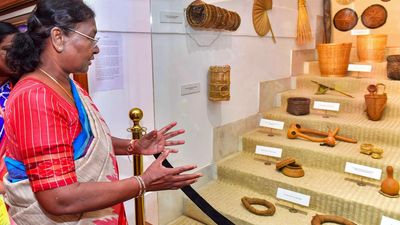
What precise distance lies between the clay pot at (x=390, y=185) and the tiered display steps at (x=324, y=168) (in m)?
0.04

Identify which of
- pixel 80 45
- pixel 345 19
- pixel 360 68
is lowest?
pixel 360 68

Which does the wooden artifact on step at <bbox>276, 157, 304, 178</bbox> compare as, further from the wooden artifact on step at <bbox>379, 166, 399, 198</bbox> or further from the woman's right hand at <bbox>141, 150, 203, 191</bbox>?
the woman's right hand at <bbox>141, 150, 203, 191</bbox>

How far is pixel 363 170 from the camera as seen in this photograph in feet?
6.88

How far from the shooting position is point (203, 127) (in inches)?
94.9

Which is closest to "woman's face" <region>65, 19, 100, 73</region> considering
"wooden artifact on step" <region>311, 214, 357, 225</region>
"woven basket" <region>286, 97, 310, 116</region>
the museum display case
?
the museum display case

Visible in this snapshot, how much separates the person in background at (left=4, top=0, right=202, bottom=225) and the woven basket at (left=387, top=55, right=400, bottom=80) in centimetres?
249

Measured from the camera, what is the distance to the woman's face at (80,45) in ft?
2.98

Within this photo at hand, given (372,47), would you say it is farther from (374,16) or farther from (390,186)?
(390,186)

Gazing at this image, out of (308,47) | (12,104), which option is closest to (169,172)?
(12,104)

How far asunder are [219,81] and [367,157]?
3.72ft

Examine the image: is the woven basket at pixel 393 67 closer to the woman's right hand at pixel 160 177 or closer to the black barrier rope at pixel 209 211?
the black barrier rope at pixel 209 211

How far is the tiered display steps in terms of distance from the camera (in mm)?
1953

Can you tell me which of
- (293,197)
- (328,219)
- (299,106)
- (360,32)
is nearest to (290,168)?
(293,197)

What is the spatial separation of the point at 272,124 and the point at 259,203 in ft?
2.43
